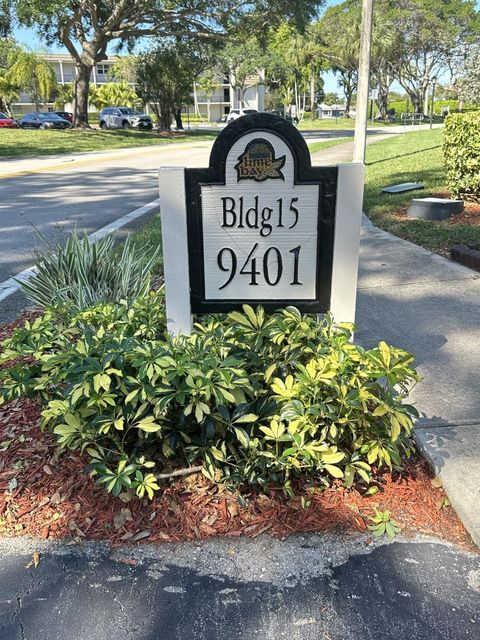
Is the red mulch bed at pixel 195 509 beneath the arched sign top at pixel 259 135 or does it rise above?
beneath

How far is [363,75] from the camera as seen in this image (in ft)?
42.8

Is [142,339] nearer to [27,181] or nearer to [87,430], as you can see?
[87,430]

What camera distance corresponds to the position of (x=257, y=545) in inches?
89.0

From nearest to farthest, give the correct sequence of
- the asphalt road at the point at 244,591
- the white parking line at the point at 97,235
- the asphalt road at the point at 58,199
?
the asphalt road at the point at 244,591 → the white parking line at the point at 97,235 → the asphalt road at the point at 58,199

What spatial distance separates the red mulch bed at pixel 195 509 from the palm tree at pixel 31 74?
6548 cm

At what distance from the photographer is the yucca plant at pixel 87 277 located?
3959 millimetres

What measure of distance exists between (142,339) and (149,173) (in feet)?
47.7

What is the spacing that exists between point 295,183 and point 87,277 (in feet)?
6.09

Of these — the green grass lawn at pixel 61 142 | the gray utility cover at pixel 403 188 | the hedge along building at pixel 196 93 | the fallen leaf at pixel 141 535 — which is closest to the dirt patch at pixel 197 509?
the fallen leaf at pixel 141 535

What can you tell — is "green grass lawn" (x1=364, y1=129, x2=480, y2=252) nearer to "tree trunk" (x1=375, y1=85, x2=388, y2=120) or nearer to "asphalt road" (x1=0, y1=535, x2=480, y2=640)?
"asphalt road" (x1=0, y1=535, x2=480, y2=640)

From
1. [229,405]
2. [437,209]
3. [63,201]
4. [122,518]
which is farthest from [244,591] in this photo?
[63,201]

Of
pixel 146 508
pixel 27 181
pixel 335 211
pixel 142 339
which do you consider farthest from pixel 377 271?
pixel 27 181

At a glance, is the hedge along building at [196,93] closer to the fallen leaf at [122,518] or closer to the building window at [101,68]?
the building window at [101,68]

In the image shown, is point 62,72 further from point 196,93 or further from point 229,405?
point 229,405
